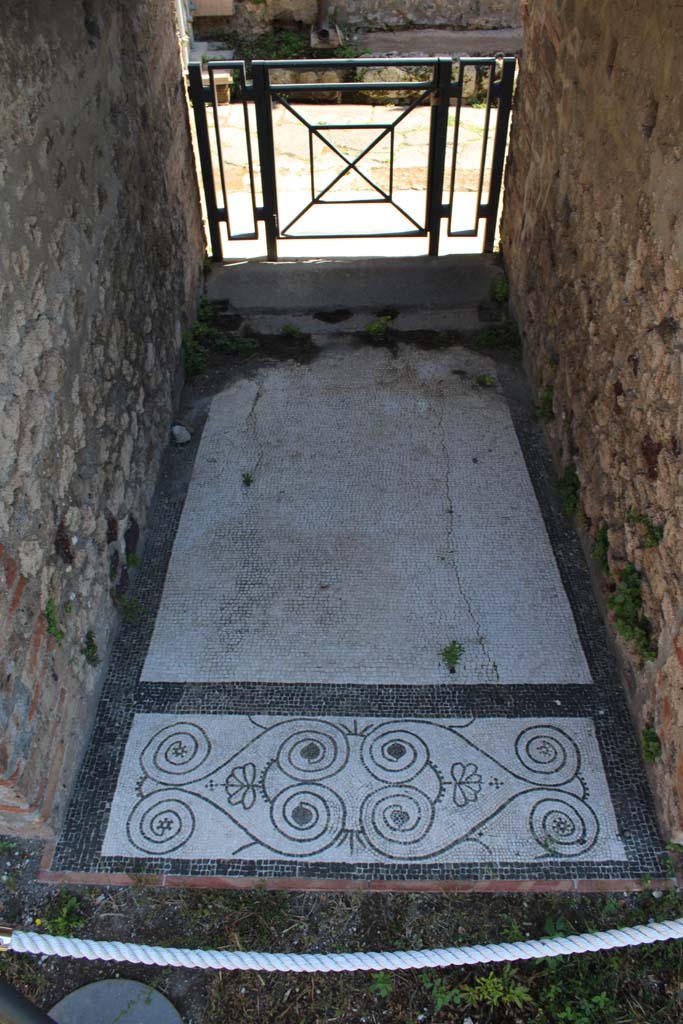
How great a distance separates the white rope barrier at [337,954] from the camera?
216cm

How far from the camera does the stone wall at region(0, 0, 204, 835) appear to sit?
90.6 inches

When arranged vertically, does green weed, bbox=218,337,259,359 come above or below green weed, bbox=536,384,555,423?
below

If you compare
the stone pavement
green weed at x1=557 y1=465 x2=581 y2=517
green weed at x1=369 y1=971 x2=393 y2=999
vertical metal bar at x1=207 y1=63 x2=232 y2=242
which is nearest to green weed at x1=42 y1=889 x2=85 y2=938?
the stone pavement

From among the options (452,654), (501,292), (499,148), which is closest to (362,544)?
(452,654)

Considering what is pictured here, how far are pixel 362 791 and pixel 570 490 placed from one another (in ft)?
5.51

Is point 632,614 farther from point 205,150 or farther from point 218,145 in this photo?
point 205,150

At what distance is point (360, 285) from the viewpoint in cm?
502

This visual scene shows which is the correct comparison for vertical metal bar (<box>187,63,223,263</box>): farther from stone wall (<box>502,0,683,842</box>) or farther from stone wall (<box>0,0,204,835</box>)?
stone wall (<box>502,0,683,842</box>)

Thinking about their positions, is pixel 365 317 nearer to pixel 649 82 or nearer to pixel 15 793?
pixel 649 82

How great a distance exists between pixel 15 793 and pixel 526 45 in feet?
15.0

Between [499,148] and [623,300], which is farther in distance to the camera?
[499,148]

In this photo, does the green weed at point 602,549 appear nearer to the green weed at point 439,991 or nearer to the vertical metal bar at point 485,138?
the green weed at point 439,991

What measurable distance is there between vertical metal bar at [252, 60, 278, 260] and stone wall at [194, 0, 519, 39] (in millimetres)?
4800

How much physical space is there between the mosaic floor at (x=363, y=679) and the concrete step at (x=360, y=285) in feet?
3.64
